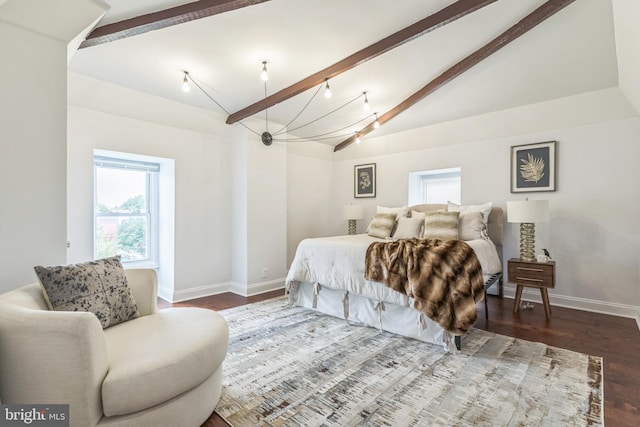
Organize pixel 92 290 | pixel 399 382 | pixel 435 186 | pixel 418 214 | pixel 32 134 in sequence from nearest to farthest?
pixel 92 290 → pixel 32 134 → pixel 399 382 → pixel 418 214 → pixel 435 186

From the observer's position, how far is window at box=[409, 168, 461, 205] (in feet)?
15.6

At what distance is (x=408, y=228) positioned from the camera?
4.06 meters

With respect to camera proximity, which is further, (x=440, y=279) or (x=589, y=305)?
(x=589, y=305)

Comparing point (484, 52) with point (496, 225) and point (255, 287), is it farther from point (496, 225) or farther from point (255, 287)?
point (255, 287)

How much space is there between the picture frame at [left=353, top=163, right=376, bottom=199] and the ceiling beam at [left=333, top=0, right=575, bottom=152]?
2.98 feet

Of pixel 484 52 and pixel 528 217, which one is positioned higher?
pixel 484 52

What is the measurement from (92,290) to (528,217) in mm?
3865

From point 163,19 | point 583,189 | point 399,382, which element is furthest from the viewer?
point 583,189

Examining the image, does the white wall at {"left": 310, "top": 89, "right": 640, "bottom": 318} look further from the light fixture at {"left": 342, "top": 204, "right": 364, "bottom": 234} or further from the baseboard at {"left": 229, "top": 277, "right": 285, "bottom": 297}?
the baseboard at {"left": 229, "top": 277, "right": 285, "bottom": 297}

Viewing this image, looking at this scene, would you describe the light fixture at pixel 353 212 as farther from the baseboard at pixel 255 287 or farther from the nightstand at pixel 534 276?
the nightstand at pixel 534 276

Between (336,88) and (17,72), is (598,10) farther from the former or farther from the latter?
(17,72)

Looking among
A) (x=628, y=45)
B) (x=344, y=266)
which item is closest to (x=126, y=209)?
(x=344, y=266)

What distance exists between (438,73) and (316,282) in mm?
2903

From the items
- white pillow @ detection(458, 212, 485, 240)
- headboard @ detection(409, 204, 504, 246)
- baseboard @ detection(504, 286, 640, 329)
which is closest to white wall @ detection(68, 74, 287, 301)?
white pillow @ detection(458, 212, 485, 240)
